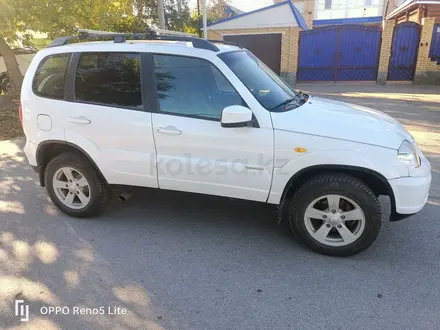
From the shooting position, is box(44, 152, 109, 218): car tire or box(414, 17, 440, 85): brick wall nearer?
box(44, 152, 109, 218): car tire

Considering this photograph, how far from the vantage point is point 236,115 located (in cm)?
296

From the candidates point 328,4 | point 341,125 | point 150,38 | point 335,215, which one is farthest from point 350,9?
point 335,215

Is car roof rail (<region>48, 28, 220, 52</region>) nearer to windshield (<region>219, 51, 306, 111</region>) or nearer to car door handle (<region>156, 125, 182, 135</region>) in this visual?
windshield (<region>219, 51, 306, 111</region>)

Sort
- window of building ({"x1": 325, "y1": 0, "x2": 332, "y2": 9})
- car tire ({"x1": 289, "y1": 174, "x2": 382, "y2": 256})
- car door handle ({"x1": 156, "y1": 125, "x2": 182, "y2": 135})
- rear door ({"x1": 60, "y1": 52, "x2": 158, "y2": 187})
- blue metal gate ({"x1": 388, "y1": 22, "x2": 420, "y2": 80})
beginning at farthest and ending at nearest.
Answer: window of building ({"x1": 325, "y1": 0, "x2": 332, "y2": 9})
blue metal gate ({"x1": 388, "y1": 22, "x2": 420, "y2": 80})
rear door ({"x1": 60, "y1": 52, "x2": 158, "y2": 187})
car door handle ({"x1": 156, "y1": 125, "x2": 182, "y2": 135})
car tire ({"x1": 289, "y1": 174, "x2": 382, "y2": 256})

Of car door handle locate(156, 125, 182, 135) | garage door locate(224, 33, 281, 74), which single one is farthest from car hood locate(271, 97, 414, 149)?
garage door locate(224, 33, 281, 74)

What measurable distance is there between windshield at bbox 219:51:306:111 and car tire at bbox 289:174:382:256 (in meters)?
0.81

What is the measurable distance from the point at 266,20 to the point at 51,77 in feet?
44.5

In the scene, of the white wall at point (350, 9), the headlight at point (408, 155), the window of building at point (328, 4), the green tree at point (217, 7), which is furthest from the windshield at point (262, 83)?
the green tree at point (217, 7)

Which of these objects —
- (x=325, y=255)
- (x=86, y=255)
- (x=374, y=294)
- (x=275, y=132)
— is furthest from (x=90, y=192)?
(x=374, y=294)

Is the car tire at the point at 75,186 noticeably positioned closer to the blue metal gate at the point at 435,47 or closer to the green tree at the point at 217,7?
the blue metal gate at the point at 435,47

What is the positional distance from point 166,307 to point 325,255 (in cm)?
152

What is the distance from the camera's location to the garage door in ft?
52.4

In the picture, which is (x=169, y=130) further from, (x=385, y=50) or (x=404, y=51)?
(x=404, y=51)
